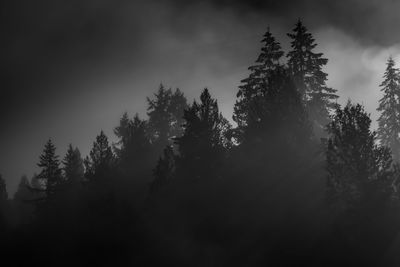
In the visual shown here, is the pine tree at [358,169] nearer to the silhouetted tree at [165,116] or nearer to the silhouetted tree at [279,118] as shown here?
the silhouetted tree at [279,118]

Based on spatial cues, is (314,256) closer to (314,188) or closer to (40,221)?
(314,188)

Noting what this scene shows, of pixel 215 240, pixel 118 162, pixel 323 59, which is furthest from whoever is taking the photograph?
pixel 118 162

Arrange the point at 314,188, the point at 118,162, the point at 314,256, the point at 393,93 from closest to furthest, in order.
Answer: the point at 314,256, the point at 314,188, the point at 393,93, the point at 118,162

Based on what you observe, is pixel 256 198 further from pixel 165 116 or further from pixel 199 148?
pixel 165 116

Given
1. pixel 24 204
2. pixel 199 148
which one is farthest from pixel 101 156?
pixel 24 204

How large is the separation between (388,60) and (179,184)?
42820mm

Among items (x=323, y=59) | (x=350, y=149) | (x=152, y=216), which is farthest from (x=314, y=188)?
(x=323, y=59)

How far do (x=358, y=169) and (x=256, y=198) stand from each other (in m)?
11.1

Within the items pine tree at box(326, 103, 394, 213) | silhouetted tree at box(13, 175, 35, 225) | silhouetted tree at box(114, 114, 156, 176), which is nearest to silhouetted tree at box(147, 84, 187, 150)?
silhouetted tree at box(114, 114, 156, 176)

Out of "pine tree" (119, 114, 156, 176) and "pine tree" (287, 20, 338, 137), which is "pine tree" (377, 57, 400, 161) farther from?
"pine tree" (119, 114, 156, 176)

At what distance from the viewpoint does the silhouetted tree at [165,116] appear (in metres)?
67.6

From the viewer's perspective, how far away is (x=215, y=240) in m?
29.7

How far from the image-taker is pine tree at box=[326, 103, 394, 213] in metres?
24.0

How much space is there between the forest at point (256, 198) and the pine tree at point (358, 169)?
7 cm
